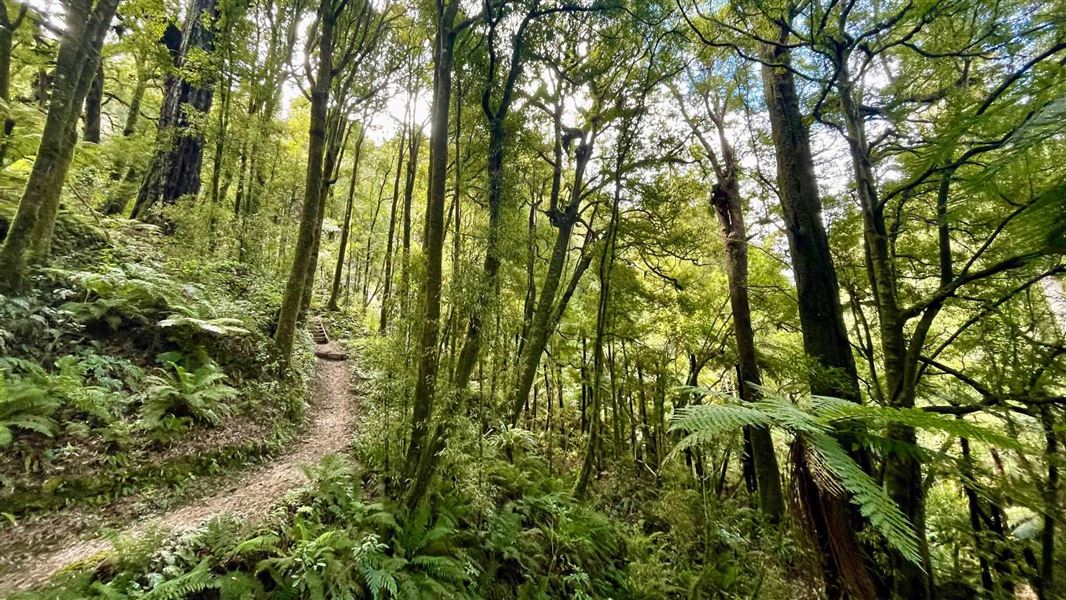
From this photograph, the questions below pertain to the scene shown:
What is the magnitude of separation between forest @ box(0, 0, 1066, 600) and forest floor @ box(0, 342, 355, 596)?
1.7 inches

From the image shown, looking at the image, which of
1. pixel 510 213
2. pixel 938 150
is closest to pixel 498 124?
pixel 510 213

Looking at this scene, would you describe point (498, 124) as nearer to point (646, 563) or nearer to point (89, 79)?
point (89, 79)

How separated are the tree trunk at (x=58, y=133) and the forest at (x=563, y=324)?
0.14ft

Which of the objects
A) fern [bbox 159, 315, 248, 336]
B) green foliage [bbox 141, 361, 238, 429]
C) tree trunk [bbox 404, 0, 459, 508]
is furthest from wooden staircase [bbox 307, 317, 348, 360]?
tree trunk [bbox 404, 0, 459, 508]

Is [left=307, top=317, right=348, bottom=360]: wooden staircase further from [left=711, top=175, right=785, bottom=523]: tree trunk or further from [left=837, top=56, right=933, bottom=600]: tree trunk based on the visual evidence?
[left=837, top=56, right=933, bottom=600]: tree trunk

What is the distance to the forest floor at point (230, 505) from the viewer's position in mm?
3484

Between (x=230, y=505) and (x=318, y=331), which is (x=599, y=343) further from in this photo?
(x=318, y=331)

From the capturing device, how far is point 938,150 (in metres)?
1.54

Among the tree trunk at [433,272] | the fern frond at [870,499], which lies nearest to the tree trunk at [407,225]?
the tree trunk at [433,272]

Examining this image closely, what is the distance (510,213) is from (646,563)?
559 cm

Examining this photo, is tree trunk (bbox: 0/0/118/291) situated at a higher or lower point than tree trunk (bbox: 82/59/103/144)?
lower

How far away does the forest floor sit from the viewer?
3.48 meters

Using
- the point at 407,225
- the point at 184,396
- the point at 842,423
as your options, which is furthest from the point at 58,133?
the point at 842,423

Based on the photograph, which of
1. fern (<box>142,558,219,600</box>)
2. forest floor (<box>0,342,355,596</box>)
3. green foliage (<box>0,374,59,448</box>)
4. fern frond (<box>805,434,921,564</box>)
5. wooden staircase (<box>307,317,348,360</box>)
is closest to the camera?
fern frond (<box>805,434,921,564</box>)
